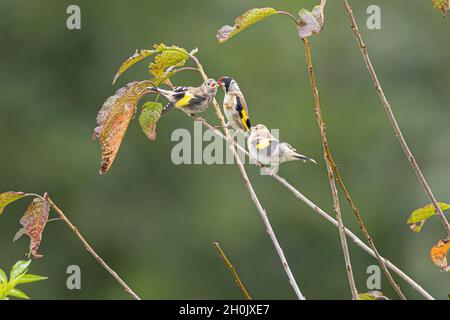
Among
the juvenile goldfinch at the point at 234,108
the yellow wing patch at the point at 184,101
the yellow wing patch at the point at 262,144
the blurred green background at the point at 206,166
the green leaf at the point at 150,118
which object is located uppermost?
the green leaf at the point at 150,118

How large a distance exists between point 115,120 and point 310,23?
24.6 inches

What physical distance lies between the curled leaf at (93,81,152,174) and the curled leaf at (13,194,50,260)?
246 millimetres

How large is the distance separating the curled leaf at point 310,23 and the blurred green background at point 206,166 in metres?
11.6

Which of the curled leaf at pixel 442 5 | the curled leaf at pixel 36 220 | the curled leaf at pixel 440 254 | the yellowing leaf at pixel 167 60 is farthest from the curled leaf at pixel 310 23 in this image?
the curled leaf at pixel 36 220

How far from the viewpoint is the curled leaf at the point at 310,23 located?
2.33 m

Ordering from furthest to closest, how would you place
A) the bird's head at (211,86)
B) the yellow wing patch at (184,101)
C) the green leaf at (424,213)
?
the yellow wing patch at (184,101), the bird's head at (211,86), the green leaf at (424,213)

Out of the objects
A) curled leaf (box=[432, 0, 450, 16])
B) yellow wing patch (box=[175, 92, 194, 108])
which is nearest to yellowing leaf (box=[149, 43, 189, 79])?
curled leaf (box=[432, 0, 450, 16])

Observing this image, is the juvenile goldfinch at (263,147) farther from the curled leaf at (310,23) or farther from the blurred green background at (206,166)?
the blurred green background at (206,166)

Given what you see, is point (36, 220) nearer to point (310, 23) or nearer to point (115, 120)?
point (115, 120)

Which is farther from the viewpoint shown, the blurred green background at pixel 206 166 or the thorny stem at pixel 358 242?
the blurred green background at pixel 206 166

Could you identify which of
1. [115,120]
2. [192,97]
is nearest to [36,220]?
[115,120]

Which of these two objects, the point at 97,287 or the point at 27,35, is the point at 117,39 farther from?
the point at 97,287

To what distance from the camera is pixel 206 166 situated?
14.8 meters
